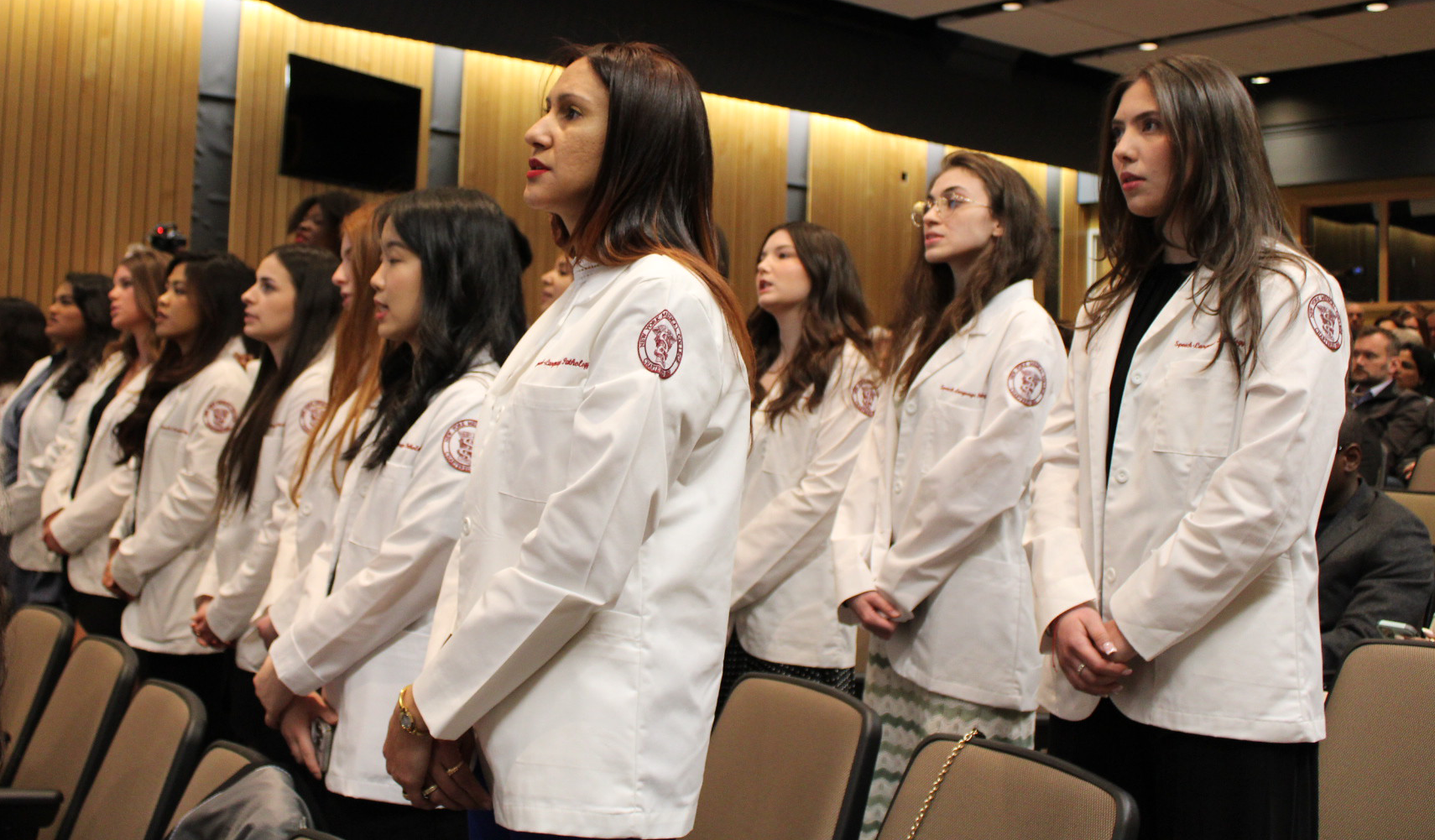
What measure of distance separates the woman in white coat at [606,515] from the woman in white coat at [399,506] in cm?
50

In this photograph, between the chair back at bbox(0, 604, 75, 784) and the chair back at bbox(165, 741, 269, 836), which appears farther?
the chair back at bbox(0, 604, 75, 784)

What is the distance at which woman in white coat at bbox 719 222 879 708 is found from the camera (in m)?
2.94

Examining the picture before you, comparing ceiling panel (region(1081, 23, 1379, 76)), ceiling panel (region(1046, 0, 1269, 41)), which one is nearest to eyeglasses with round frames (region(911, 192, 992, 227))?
ceiling panel (region(1046, 0, 1269, 41))

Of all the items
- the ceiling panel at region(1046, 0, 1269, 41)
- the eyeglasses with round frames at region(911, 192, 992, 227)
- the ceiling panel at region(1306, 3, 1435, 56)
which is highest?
the ceiling panel at region(1306, 3, 1435, 56)

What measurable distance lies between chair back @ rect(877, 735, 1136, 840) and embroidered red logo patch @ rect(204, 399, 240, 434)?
86.0 inches

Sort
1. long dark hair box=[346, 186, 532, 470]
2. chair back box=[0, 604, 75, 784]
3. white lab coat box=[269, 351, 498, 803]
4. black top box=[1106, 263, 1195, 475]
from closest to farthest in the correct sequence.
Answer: black top box=[1106, 263, 1195, 475] < white lab coat box=[269, 351, 498, 803] < long dark hair box=[346, 186, 532, 470] < chair back box=[0, 604, 75, 784]

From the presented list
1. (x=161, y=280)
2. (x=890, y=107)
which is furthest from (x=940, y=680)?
(x=890, y=107)

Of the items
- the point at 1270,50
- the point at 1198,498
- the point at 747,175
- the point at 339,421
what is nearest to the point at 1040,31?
the point at 1270,50

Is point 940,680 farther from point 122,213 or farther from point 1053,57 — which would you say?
point 1053,57

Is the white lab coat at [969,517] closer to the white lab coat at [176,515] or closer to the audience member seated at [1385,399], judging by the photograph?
the white lab coat at [176,515]

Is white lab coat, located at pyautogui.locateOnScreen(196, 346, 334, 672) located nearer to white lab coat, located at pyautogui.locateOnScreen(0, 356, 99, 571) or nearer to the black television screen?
white lab coat, located at pyautogui.locateOnScreen(0, 356, 99, 571)

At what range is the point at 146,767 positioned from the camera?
6.06ft

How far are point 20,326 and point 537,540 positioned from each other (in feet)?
16.1

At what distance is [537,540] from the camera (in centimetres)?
123
